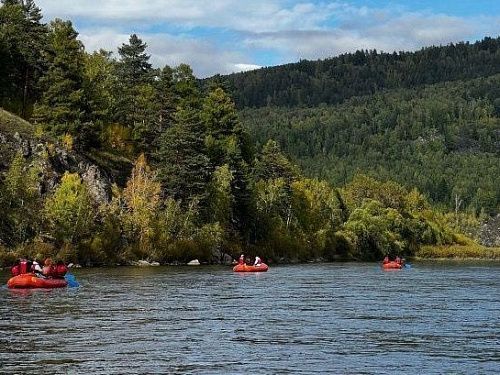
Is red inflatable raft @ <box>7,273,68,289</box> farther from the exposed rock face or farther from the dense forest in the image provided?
the exposed rock face

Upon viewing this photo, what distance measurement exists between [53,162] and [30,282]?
45.8m

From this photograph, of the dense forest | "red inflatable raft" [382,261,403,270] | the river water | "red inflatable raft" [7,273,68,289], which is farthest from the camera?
"red inflatable raft" [382,261,403,270]

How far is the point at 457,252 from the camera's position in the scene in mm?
178375

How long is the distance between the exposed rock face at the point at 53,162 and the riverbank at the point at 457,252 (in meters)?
83.4

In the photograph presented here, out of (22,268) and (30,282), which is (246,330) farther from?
(22,268)

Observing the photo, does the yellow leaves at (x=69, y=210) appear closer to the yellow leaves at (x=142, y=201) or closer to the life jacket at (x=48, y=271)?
the yellow leaves at (x=142, y=201)

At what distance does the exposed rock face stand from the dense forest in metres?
0.15

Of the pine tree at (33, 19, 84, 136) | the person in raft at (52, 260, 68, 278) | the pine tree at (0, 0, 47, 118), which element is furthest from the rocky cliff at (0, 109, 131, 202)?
the person in raft at (52, 260, 68, 278)

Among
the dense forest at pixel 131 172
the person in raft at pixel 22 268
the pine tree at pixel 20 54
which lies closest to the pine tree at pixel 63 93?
the dense forest at pixel 131 172

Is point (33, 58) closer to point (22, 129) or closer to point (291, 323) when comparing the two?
point (22, 129)

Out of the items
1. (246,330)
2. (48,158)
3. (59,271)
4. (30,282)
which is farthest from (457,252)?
(246,330)

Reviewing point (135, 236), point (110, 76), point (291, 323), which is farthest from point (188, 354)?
point (110, 76)

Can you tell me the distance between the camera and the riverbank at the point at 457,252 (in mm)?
171250

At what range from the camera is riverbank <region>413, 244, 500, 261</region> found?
171m
